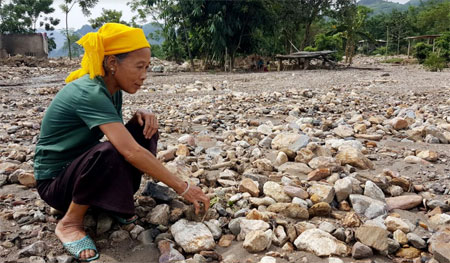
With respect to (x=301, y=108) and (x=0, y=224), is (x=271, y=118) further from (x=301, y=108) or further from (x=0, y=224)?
(x=0, y=224)

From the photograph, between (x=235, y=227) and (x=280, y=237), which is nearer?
(x=280, y=237)

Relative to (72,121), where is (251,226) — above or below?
below

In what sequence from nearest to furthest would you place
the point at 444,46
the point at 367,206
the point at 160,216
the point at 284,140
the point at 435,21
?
the point at 160,216 < the point at 367,206 < the point at 284,140 < the point at 444,46 < the point at 435,21

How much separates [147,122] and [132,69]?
1.16 feet

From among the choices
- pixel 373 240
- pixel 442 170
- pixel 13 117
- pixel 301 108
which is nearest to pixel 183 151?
pixel 373 240

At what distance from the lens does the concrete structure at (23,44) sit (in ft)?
80.5

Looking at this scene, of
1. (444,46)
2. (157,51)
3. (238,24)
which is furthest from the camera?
(157,51)

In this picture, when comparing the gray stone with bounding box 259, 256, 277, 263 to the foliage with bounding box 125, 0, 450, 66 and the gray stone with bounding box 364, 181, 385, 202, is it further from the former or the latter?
the foliage with bounding box 125, 0, 450, 66

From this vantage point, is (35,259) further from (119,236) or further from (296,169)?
(296,169)

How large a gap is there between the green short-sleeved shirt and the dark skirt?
96 mm

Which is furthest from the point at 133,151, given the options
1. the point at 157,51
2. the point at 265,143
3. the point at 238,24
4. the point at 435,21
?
the point at 435,21

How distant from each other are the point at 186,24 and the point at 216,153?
1589 centimetres

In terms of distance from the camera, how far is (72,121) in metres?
1.75

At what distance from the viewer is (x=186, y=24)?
17.9 m
